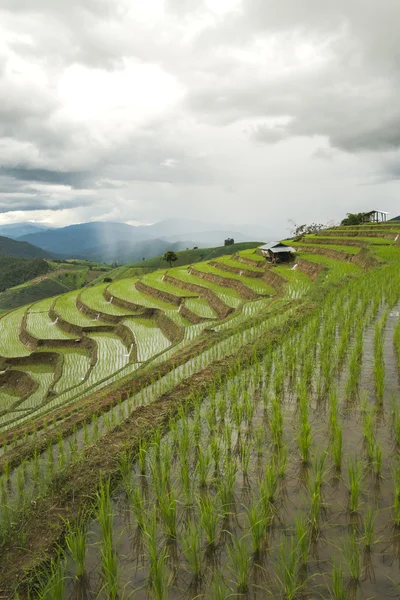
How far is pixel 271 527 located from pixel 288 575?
0.62 metres

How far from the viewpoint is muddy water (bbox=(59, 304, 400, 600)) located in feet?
8.02

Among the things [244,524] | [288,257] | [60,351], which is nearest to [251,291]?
[288,257]

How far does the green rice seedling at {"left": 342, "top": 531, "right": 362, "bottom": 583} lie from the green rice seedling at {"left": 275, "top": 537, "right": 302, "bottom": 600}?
13.5 inches

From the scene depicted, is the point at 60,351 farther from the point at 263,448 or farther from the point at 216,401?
the point at 263,448

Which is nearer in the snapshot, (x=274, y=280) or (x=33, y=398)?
(x=33, y=398)

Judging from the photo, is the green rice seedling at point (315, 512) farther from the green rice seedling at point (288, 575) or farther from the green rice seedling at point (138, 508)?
the green rice seedling at point (138, 508)

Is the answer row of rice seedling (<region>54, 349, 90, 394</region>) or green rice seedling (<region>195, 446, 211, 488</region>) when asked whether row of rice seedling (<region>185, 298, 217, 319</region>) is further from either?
green rice seedling (<region>195, 446, 211, 488</region>)

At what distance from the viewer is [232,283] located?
885 inches

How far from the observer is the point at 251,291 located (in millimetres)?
18969

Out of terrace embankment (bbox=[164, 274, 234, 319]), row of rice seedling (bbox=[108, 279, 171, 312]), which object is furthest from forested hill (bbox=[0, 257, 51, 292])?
terrace embankment (bbox=[164, 274, 234, 319])

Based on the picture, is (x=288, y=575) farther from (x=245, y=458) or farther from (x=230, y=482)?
(x=245, y=458)

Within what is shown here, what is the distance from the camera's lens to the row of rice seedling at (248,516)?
244cm

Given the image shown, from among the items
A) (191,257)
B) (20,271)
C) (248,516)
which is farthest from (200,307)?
(20,271)

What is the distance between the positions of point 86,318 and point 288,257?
13699 millimetres
